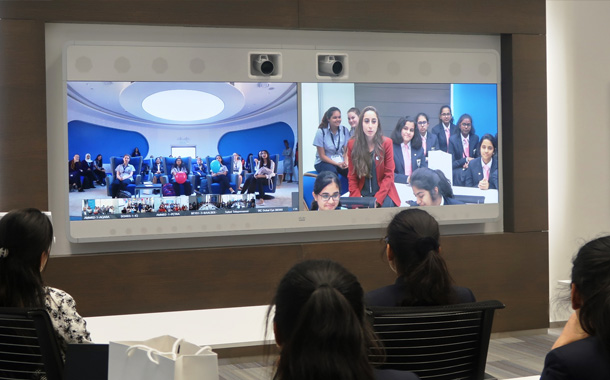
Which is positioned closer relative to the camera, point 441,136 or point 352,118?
point 352,118

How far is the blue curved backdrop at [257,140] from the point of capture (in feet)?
17.0

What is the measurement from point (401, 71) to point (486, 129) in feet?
2.86

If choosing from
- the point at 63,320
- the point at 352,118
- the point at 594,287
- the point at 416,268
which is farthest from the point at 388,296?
the point at 352,118

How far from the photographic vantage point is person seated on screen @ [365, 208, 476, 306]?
253 centimetres

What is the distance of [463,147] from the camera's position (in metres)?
5.79

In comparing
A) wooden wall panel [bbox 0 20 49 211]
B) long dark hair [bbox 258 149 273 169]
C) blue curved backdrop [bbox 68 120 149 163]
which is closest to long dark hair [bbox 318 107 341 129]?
long dark hair [bbox 258 149 273 169]

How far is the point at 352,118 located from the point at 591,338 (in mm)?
3936

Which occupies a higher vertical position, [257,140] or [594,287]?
[257,140]

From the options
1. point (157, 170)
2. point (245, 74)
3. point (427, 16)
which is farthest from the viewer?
point (427, 16)

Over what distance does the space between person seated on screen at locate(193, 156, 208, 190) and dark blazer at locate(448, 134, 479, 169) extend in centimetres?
198

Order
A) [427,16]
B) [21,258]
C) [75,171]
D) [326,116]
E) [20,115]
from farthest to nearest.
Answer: [427,16], [326,116], [75,171], [20,115], [21,258]

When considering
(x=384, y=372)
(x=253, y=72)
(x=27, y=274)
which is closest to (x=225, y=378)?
(x=253, y=72)

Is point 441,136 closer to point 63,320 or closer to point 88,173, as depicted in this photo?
point 88,173

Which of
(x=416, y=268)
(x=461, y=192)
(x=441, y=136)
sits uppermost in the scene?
(x=441, y=136)
